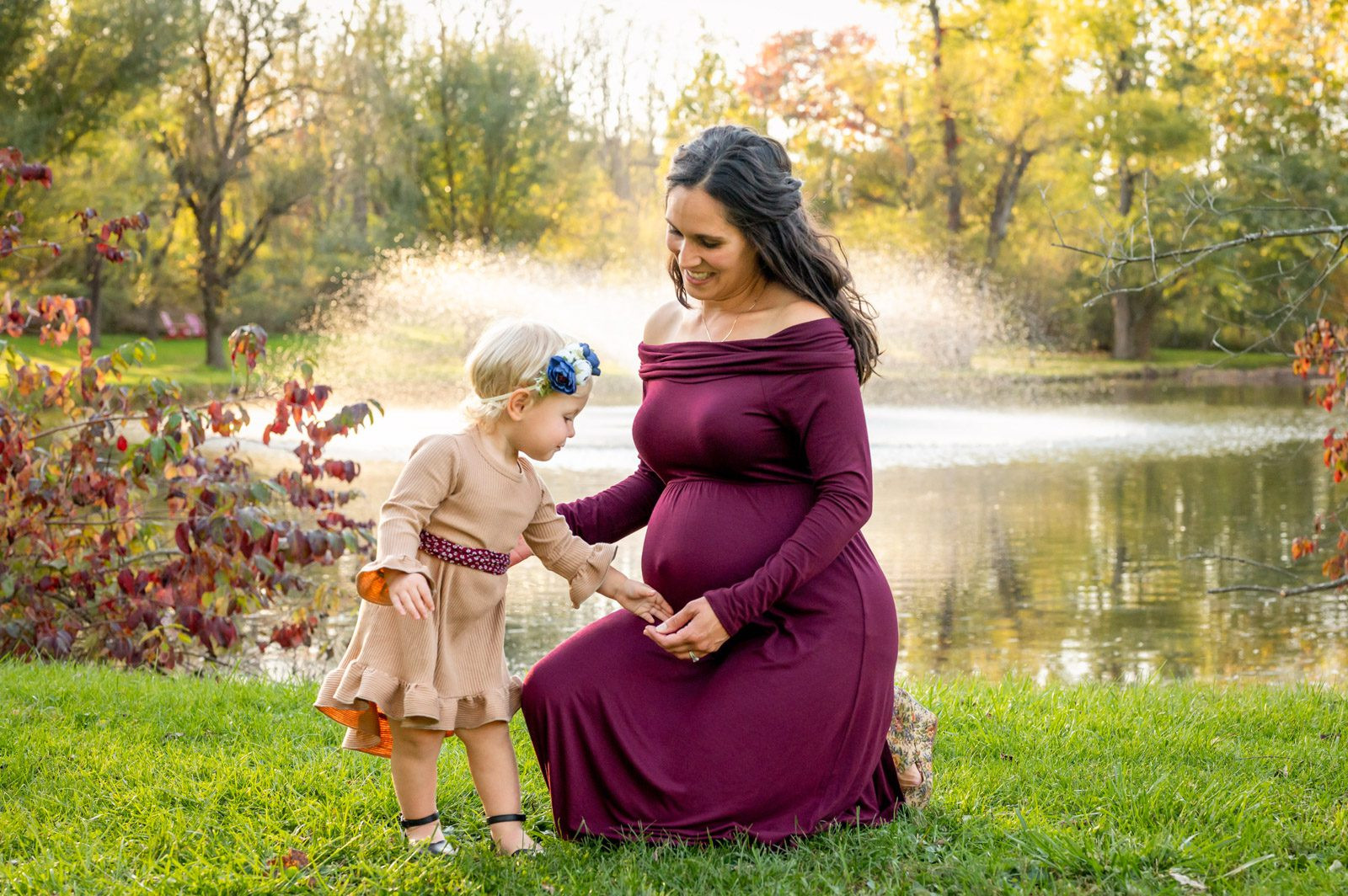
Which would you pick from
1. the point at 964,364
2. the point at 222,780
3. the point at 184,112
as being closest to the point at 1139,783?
the point at 222,780

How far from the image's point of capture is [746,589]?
311 cm

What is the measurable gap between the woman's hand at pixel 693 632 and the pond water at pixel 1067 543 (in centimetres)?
70

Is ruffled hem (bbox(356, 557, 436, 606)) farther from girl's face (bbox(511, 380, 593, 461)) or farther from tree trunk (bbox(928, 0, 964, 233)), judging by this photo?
tree trunk (bbox(928, 0, 964, 233))

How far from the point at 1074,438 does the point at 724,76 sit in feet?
75.0

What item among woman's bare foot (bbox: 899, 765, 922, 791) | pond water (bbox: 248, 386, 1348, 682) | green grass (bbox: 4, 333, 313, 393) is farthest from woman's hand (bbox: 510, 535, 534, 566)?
green grass (bbox: 4, 333, 313, 393)

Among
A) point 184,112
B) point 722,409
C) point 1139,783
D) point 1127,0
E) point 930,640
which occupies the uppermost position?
point 1127,0

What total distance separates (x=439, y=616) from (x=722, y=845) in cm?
85

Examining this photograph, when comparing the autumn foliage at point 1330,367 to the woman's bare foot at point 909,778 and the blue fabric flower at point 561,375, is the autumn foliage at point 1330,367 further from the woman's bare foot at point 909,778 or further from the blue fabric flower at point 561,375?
the blue fabric flower at point 561,375

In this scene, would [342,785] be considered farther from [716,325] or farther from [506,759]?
[716,325]

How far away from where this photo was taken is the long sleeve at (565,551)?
10.9 feet

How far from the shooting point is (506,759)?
3225mm

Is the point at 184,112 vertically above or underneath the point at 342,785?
above

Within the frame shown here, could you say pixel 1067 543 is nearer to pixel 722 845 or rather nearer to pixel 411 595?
pixel 722 845

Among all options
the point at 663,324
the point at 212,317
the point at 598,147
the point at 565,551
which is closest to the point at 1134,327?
the point at 598,147
